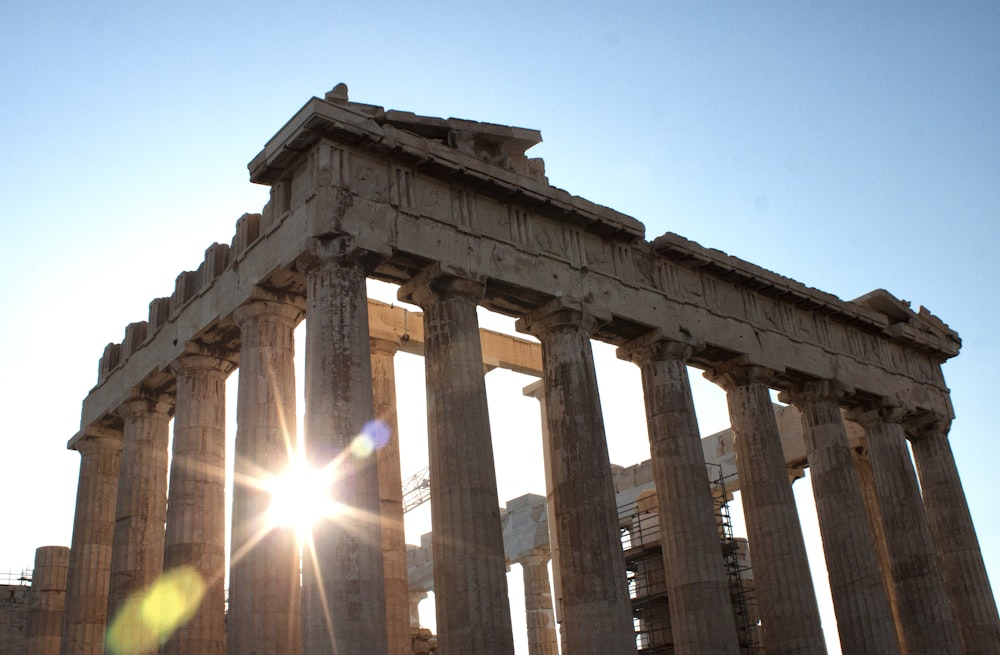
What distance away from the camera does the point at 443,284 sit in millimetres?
25422

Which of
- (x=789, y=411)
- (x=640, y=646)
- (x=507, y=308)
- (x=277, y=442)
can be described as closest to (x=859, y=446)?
(x=789, y=411)

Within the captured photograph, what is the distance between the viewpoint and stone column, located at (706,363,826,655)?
28.7 metres

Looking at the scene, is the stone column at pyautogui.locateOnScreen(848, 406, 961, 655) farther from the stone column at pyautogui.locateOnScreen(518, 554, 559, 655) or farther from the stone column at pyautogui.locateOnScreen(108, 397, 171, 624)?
the stone column at pyautogui.locateOnScreen(108, 397, 171, 624)

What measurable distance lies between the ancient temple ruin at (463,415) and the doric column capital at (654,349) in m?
0.07

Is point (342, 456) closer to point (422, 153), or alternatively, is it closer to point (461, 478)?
point (461, 478)

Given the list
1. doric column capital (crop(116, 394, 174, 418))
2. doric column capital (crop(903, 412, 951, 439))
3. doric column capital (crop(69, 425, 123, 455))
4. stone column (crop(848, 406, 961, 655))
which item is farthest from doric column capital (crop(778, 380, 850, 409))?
doric column capital (crop(69, 425, 123, 455))

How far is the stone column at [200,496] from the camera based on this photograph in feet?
83.6

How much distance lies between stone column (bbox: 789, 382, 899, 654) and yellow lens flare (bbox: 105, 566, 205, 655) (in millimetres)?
18222

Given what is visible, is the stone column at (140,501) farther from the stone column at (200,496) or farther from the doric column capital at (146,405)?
the stone column at (200,496)

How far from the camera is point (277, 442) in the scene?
2438cm

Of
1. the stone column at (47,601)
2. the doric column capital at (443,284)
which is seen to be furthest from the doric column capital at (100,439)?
the doric column capital at (443,284)

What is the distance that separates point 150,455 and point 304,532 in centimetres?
1054

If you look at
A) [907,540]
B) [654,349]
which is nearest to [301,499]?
[654,349]

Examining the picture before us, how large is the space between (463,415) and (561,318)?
4.65m
